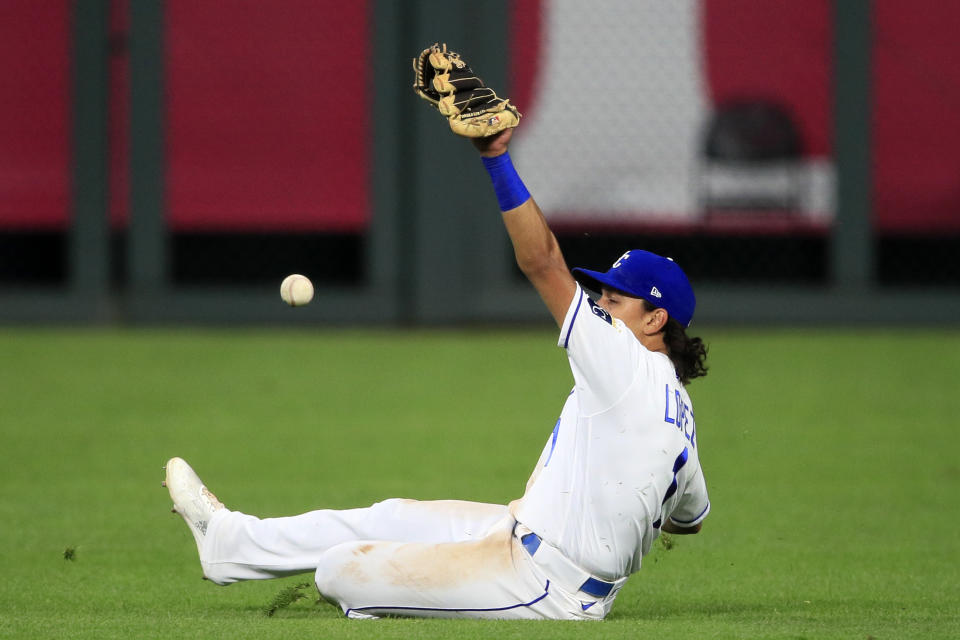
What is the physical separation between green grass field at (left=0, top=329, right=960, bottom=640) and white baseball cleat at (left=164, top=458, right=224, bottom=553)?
1.00ft

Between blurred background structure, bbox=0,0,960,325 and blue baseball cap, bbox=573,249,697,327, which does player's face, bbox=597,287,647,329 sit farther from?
blurred background structure, bbox=0,0,960,325

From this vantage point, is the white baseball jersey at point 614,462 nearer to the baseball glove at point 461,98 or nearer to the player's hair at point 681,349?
the player's hair at point 681,349

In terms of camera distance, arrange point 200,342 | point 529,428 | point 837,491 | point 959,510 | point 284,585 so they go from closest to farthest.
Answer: point 284,585, point 959,510, point 837,491, point 529,428, point 200,342

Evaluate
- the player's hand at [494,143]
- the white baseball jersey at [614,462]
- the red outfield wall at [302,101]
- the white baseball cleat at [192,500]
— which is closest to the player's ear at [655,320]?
the white baseball jersey at [614,462]

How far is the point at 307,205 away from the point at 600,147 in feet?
9.54

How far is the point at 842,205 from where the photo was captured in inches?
543

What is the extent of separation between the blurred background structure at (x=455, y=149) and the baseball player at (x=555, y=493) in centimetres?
902

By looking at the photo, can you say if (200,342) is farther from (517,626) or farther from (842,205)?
(517,626)

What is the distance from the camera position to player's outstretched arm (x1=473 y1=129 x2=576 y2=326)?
4160mm

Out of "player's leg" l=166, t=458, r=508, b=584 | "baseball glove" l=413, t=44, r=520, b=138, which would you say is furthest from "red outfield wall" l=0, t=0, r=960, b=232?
"baseball glove" l=413, t=44, r=520, b=138

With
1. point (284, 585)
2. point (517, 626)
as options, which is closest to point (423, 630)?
point (517, 626)

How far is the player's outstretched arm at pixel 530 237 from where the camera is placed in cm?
416

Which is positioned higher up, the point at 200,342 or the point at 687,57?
the point at 687,57

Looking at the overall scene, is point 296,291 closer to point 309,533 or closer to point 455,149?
point 309,533
